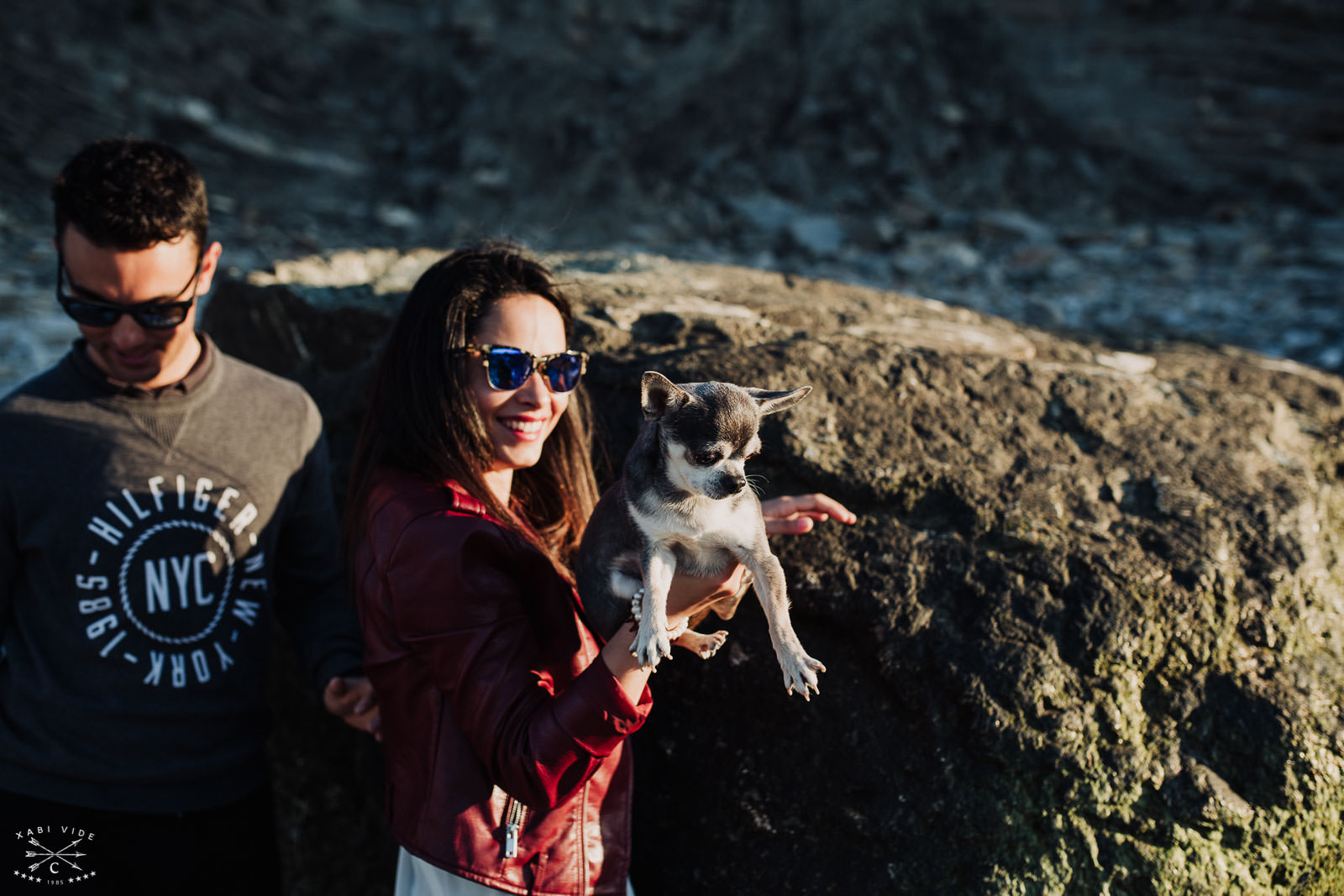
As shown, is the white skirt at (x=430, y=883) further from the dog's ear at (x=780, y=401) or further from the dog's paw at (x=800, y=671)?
the dog's ear at (x=780, y=401)

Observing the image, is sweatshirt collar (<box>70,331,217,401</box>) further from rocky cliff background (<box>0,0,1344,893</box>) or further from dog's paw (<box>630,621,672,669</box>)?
dog's paw (<box>630,621,672,669</box>)

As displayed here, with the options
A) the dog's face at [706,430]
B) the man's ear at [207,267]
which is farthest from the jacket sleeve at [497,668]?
the man's ear at [207,267]

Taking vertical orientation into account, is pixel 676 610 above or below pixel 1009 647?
above

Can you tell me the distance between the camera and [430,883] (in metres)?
2.49

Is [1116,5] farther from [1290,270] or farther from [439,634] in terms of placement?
[439,634]

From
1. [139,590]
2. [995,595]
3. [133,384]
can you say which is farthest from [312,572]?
[995,595]

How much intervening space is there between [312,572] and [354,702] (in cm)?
59

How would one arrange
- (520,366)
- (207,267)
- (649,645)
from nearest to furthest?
(649,645)
(520,366)
(207,267)

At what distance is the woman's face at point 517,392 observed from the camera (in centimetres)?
266

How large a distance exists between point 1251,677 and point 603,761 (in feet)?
6.53

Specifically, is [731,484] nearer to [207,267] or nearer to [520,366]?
[520,366]

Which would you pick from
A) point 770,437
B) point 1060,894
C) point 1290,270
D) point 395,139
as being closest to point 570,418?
point 770,437

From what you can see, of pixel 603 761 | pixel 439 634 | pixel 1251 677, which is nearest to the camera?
pixel 439 634

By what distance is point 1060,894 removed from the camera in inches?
106
